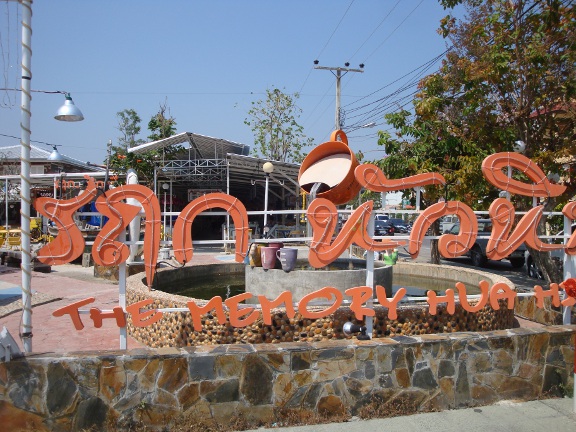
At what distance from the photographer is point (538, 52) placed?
10.8 m

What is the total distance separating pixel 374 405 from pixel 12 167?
3403cm

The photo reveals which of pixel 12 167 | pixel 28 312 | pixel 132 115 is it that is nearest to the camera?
pixel 28 312

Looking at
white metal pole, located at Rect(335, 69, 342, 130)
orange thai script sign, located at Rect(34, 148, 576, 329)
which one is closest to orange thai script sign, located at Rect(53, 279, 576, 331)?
orange thai script sign, located at Rect(34, 148, 576, 329)

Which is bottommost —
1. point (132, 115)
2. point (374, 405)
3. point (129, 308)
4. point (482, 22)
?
point (374, 405)

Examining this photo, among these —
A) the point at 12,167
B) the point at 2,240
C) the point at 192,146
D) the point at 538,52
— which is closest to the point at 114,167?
the point at 192,146

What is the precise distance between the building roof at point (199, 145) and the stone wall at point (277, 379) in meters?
18.4

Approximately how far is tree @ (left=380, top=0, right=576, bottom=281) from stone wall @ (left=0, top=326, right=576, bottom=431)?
5616 millimetres

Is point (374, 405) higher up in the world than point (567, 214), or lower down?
lower down

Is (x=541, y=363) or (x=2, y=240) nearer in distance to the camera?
(x=541, y=363)

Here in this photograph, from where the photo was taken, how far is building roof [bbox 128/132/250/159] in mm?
23028

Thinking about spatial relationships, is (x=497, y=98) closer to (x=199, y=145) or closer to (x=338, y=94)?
(x=338, y=94)

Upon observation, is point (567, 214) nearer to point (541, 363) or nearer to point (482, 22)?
point (541, 363)

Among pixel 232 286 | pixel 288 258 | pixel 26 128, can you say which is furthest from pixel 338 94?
pixel 26 128

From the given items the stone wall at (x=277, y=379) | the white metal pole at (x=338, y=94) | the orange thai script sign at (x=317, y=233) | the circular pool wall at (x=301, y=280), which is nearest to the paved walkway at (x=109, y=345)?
the stone wall at (x=277, y=379)
